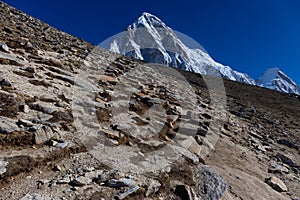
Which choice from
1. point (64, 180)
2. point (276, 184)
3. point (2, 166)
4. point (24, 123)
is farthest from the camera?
point (276, 184)

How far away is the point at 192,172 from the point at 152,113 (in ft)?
16.7

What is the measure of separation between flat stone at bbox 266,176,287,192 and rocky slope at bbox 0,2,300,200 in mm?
42

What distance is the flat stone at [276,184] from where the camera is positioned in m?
10.2

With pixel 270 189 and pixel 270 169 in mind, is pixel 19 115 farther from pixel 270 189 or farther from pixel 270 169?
pixel 270 169

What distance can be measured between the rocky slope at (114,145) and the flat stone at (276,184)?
0.04m

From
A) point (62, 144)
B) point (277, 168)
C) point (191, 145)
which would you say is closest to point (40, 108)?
point (62, 144)

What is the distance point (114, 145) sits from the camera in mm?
8828

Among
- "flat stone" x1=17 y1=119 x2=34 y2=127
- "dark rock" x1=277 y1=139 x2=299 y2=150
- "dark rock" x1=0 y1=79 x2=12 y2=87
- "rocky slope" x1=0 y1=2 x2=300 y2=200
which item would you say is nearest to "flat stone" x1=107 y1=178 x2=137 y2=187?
"rocky slope" x1=0 y1=2 x2=300 y2=200

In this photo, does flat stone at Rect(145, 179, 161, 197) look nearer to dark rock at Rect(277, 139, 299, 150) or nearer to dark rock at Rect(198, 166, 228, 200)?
dark rock at Rect(198, 166, 228, 200)

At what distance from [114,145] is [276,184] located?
271 inches

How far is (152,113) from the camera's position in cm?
1318

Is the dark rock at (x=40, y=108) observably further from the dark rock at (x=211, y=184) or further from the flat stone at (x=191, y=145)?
the dark rock at (x=211, y=184)

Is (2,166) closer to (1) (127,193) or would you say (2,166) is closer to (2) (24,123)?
(2) (24,123)

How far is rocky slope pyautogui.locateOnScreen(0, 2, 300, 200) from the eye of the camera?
21.6ft
